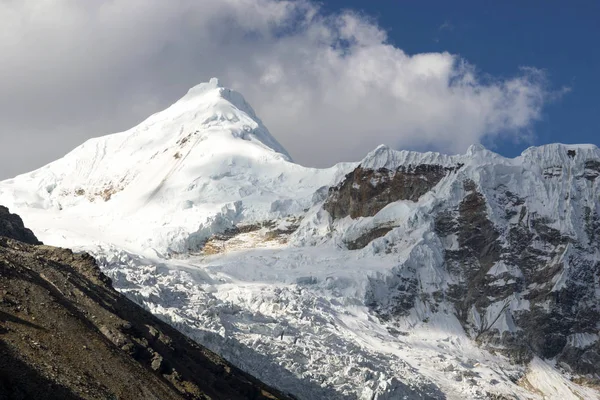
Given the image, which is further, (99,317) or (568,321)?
(568,321)

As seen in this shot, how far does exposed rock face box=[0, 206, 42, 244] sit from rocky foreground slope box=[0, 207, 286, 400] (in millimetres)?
9796

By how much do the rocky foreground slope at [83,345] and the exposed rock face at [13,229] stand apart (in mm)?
9796

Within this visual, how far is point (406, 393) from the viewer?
483 ft

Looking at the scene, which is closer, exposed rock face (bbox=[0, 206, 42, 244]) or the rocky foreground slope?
the rocky foreground slope

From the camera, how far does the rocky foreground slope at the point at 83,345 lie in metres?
78.2

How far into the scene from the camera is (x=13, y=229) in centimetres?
12900

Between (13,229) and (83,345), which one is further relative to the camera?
(13,229)

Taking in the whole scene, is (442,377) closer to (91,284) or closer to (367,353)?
(367,353)

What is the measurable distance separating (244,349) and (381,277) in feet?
187

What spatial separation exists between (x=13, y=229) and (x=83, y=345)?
45514mm

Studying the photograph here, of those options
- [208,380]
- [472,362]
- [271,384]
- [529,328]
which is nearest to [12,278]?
[208,380]

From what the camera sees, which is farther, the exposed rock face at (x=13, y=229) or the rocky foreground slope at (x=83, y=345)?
the exposed rock face at (x=13, y=229)

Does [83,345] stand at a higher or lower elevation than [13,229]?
lower

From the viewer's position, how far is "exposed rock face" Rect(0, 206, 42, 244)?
4985 inches
